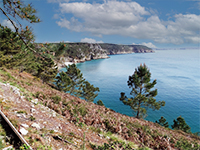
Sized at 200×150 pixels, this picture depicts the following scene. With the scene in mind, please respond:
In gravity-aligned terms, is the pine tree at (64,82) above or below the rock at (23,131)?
below

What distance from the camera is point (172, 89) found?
58.6 meters

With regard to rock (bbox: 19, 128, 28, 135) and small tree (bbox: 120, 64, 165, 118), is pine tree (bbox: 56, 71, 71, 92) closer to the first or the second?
small tree (bbox: 120, 64, 165, 118)

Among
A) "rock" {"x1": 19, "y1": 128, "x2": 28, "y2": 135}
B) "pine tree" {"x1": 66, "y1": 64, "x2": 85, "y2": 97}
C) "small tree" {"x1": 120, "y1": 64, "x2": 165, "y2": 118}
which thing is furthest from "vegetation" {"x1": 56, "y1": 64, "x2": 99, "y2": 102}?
"rock" {"x1": 19, "y1": 128, "x2": 28, "y2": 135}

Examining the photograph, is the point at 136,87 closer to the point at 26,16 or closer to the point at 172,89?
the point at 26,16

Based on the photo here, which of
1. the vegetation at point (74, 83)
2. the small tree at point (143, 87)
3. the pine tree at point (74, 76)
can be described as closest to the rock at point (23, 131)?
the small tree at point (143, 87)

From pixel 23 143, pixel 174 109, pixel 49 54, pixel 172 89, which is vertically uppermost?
pixel 49 54

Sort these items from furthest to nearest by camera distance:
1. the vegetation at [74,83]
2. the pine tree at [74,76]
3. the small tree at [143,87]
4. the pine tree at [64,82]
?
the pine tree at [74,76]
the vegetation at [74,83]
the pine tree at [64,82]
the small tree at [143,87]

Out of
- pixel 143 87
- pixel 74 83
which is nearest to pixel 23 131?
pixel 143 87

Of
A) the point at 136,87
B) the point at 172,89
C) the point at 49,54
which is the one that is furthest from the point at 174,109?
the point at 49,54

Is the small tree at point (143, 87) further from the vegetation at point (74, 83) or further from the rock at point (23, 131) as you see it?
the rock at point (23, 131)

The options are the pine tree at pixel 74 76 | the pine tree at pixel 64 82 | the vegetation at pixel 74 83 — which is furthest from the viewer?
the pine tree at pixel 74 76

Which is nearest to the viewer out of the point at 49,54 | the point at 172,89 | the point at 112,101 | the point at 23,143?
the point at 23,143

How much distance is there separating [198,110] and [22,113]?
5341cm

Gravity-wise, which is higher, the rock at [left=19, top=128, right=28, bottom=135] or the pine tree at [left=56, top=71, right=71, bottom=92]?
the rock at [left=19, top=128, right=28, bottom=135]
